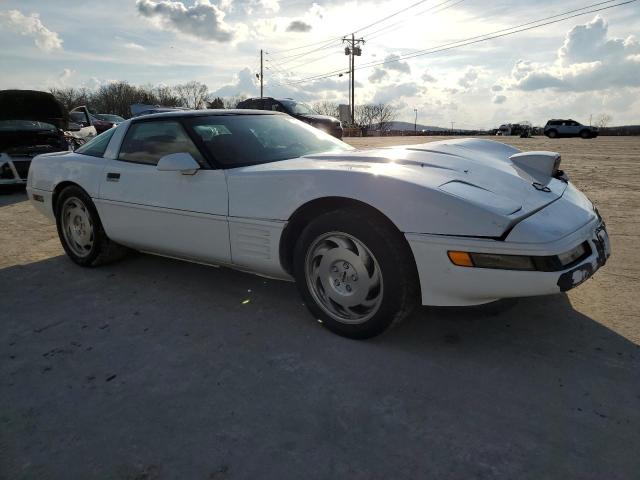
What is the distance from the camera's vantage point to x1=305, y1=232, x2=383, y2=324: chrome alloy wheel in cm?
232

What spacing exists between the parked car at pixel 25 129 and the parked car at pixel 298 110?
7.47 m

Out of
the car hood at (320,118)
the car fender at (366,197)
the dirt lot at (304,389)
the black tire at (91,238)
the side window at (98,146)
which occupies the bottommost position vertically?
the dirt lot at (304,389)

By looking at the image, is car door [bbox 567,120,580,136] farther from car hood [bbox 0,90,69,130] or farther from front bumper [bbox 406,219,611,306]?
front bumper [bbox 406,219,611,306]

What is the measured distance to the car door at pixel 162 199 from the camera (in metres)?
2.82

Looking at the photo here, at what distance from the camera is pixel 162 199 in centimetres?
309

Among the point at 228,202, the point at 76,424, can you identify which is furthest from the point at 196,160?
Result: the point at 76,424

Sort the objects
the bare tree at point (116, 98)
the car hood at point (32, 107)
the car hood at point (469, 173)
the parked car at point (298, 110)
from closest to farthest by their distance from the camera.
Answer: the car hood at point (469, 173)
the car hood at point (32, 107)
the parked car at point (298, 110)
the bare tree at point (116, 98)

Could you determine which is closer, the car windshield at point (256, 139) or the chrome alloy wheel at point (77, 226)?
the car windshield at point (256, 139)

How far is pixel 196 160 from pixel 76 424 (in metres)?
1.68

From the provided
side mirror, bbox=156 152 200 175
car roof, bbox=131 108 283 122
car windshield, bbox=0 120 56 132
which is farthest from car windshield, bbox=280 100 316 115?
side mirror, bbox=156 152 200 175

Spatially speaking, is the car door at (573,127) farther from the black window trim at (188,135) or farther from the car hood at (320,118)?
the black window trim at (188,135)

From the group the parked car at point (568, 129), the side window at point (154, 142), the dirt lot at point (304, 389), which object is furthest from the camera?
the parked car at point (568, 129)

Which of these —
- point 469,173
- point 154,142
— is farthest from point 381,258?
point 154,142

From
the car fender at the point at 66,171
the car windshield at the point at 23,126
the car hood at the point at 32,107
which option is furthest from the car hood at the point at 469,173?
the car hood at the point at 32,107
